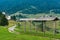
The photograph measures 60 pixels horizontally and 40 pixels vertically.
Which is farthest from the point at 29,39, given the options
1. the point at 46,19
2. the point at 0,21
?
the point at 0,21

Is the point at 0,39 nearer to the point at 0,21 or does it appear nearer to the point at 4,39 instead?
the point at 4,39

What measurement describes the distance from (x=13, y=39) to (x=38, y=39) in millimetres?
3525

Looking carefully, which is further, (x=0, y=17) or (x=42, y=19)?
(x=0, y=17)

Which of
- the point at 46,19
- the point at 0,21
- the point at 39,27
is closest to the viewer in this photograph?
the point at 46,19

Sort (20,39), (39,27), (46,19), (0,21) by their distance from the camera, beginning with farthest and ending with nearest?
1. (0,21)
2. (39,27)
3. (46,19)
4. (20,39)

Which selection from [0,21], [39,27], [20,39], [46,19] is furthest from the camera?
[0,21]

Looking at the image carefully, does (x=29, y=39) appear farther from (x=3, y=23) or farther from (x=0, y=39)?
(x=3, y=23)

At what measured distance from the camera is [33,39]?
36031mm

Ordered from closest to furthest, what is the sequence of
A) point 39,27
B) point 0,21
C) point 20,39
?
point 20,39
point 39,27
point 0,21

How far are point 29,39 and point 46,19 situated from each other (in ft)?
40.5

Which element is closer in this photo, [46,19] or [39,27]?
[46,19]

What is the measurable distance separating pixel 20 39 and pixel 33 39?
1.97 metres

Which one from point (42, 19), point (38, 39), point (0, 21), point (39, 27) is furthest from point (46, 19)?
point (0, 21)

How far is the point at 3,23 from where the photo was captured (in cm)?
9144
